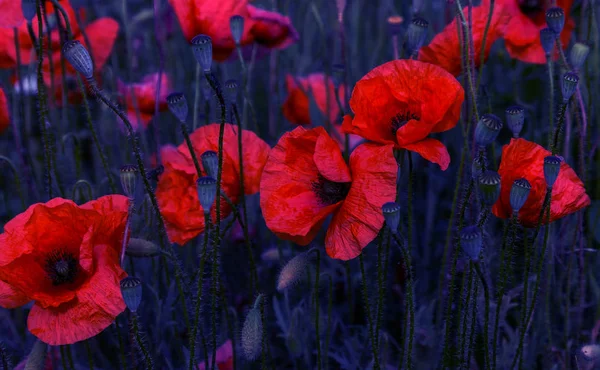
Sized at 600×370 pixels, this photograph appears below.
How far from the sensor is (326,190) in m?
1.27

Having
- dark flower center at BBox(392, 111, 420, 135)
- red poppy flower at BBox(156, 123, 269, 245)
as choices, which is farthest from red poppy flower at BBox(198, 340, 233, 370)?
dark flower center at BBox(392, 111, 420, 135)

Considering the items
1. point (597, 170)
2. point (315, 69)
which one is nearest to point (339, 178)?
point (597, 170)

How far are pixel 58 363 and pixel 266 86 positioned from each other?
1189mm

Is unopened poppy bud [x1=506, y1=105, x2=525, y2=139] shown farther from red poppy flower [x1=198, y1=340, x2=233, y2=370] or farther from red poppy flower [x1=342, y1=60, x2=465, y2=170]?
red poppy flower [x1=198, y1=340, x2=233, y2=370]

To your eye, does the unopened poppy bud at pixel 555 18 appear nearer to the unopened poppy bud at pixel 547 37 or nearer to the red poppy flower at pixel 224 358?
the unopened poppy bud at pixel 547 37

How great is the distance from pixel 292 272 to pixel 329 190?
182mm

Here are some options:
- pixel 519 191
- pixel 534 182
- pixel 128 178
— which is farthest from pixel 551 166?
pixel 128 178

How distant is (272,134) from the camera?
72.7 inches

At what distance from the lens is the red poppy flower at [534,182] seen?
3.79 feet

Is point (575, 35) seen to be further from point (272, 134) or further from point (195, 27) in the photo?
point (195, 27)

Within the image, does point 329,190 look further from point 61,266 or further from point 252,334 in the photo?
point 61,266

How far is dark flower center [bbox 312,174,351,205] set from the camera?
49.4 inches

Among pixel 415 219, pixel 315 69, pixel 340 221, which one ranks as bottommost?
pixel 415 219

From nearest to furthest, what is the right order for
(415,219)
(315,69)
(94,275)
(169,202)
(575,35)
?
(94,275)
(169,202)
(415,219)
(575,35)
(315,69)
